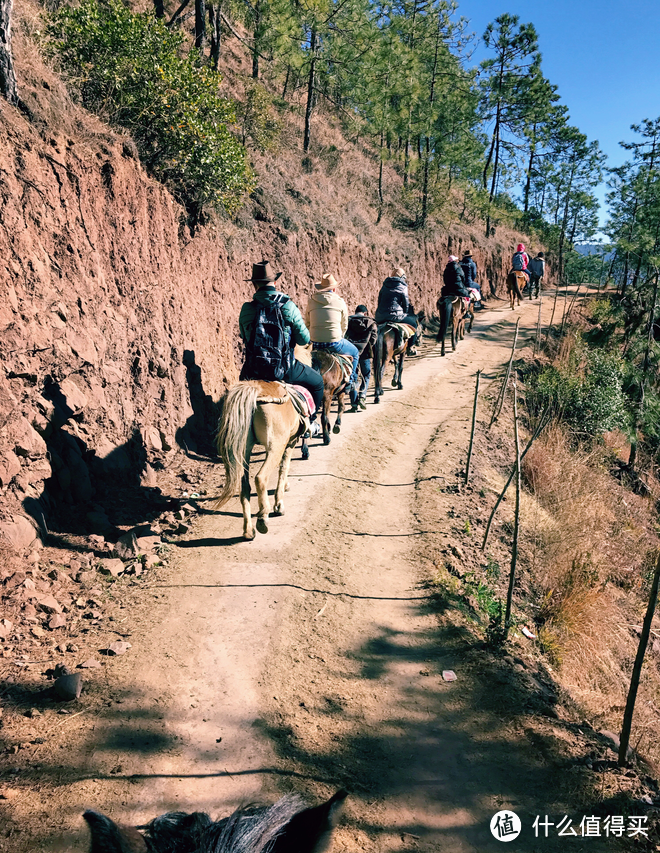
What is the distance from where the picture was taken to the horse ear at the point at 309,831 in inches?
83.5

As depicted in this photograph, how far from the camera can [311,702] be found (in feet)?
13.9

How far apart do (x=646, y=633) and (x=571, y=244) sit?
41.9 meters

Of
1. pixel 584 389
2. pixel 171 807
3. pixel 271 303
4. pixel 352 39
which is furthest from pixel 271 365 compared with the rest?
pixel 352 39

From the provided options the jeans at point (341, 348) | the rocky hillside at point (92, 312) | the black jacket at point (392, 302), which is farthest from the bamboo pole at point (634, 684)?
the black jacket at point (392, 302)

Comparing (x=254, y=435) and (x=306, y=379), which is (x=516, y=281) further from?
(x=254, y=435)

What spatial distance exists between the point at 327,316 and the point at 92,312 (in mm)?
3954

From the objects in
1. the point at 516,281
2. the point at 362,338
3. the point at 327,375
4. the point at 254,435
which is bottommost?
the point at 254,435

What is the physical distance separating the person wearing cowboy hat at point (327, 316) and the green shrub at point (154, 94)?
2.70 metres

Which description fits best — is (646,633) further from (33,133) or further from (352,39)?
(352,39)

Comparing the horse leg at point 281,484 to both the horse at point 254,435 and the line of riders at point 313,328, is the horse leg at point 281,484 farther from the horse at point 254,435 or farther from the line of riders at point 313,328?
the line of riders at point 313,328

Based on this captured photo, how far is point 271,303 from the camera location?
22.5 ft

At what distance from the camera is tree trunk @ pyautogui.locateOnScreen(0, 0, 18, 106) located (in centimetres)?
625

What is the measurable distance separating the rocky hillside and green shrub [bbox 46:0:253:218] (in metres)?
0.56

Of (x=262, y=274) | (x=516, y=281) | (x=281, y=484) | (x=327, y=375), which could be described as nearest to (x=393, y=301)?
(x=327, y=375)
